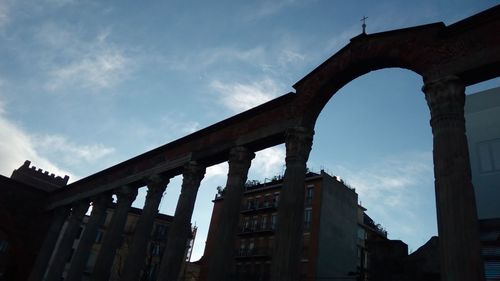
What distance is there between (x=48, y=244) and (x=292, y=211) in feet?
64.5

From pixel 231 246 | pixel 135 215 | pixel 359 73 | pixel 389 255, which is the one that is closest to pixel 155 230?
pixel 135 215

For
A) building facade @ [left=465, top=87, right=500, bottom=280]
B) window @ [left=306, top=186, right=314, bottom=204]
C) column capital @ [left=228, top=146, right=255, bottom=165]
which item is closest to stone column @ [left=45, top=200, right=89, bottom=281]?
column capital @ [left=228, top=146, right=255, bottom=165]

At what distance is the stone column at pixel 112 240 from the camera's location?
17.9m

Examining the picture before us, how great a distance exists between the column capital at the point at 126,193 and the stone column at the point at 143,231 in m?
1.99

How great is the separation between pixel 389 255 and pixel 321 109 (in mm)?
10560

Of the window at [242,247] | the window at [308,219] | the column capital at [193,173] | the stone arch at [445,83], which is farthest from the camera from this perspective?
the window at [242,247]

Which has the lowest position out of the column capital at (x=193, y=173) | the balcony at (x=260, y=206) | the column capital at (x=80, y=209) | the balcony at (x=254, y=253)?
the column capital at (x=80, y=209)

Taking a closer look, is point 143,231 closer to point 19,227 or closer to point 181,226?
point 181,226

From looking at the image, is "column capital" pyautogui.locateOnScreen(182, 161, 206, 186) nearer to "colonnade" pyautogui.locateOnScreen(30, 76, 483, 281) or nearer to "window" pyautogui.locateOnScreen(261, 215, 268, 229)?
"colonnade" pyautogui.locateOnScreen(30, 76, 483, 281)

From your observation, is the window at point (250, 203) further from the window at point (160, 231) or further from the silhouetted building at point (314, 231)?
the window at point (160, 231)

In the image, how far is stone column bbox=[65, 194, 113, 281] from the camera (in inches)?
775

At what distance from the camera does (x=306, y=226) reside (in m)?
34.5

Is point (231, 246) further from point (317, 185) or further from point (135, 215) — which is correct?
point (135, 215)

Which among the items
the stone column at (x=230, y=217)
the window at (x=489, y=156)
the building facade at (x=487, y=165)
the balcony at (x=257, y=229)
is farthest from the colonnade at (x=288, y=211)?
the balcony at (x=257, y=229)
